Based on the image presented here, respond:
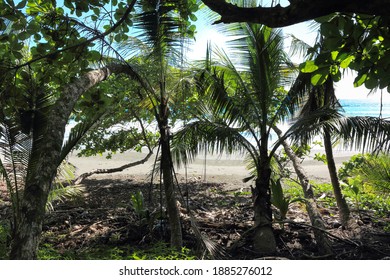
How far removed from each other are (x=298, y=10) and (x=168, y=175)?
8.28 ft

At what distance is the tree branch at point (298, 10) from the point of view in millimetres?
1365

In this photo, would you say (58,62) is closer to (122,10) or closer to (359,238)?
(122,10)

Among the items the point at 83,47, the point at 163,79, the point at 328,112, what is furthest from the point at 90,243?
the point at 328,112

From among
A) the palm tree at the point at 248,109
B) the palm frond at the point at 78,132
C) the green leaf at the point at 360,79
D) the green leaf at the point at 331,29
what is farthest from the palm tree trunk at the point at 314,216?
the green leaf at the point at 331,29

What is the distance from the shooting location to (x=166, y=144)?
362 centimetres

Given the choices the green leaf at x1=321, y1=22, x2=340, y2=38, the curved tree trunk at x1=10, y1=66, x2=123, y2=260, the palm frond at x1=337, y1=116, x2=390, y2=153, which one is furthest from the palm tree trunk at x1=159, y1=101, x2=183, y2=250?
the green leaf at x1=321, y1=22, x2=340, y2=38

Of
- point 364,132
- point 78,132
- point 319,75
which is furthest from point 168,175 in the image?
point 319,75

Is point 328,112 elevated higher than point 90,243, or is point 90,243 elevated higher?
point 328,112

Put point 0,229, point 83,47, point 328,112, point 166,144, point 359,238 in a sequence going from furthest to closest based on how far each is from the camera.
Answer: point 359,238 < point 0,229 < point 328,112 < point 166,144 < point 83,47

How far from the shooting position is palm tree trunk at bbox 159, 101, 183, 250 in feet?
11.9

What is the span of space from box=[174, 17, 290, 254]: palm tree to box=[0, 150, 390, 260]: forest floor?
39cm

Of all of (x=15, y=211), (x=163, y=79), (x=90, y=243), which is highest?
(x=163, y=79)

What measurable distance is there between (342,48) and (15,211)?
374 centimetres

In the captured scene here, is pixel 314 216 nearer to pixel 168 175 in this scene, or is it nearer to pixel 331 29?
pixel 168 175
